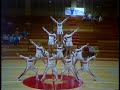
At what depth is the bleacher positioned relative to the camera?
17.4 feet

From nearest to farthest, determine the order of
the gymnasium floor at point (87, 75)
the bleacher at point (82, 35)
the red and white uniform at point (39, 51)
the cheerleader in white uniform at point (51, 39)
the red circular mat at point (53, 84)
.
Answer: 1. the gymnasium floor at point (87, 75)
2. the red circular mat at point (53, 84)
3. the red and white uniform at point (39, 51)
4. the cheerleader in white uniform at point (51, 39)
5. the bleacher at point (82, 35)

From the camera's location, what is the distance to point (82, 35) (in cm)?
604

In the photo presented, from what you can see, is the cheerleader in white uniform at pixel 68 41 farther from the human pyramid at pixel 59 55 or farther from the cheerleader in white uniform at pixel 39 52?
the cheerleader in white uniform at pixel 39 52

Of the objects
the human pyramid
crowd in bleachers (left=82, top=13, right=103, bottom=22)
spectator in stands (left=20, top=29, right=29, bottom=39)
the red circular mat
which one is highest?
crowd in bleachers (left=82, top=13, right=103, bottom=22)

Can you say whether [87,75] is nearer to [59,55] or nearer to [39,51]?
[59,55]

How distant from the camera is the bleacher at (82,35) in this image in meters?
5.31

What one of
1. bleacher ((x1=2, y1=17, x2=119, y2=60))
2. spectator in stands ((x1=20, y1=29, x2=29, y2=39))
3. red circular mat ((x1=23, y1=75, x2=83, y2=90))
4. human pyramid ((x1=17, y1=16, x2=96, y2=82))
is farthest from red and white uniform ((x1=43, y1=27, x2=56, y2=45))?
red circular mat ((x1=23, y1=75, x2=83, y2=90))

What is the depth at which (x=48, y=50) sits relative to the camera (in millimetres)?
5211

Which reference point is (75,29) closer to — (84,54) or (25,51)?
(84,54)

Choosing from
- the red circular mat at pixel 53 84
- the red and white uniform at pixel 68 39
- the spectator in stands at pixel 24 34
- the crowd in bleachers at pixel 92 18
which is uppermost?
the crowd in bleachers at pixel 92 18

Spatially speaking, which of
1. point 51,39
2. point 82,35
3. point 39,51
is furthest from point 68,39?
point 82,35

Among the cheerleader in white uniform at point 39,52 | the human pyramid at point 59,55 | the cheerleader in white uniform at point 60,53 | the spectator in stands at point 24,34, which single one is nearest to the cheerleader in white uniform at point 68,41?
the human pyramid at point 59,55

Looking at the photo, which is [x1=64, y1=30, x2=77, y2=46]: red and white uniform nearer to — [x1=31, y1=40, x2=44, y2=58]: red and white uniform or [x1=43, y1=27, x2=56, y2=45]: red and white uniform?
[x1=43, y1=27, x2=56, y2=45]: red and white uniform

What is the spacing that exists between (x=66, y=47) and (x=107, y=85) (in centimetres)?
104
